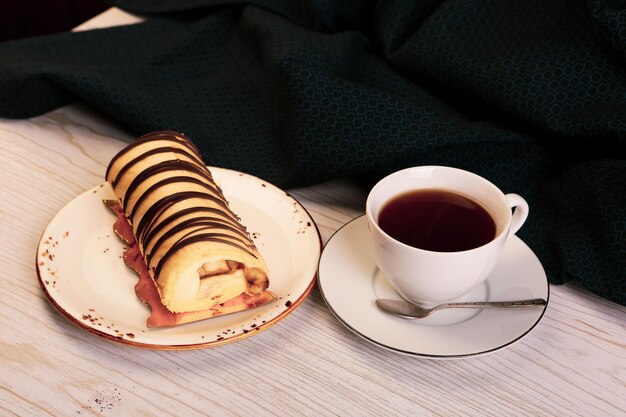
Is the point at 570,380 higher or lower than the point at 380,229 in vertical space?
lower

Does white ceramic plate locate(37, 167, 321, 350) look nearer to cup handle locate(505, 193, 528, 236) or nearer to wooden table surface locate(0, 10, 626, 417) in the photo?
wooden table surface locate(0, 10, 626, 417)

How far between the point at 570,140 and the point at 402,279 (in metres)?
0.31

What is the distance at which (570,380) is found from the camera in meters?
0.62

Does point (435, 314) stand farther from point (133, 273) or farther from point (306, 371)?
point (133, 273)

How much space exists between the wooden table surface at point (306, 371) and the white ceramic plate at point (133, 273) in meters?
0.03

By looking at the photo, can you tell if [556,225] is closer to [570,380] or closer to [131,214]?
[570,380]

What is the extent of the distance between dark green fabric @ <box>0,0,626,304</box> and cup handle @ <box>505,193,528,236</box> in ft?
0.30

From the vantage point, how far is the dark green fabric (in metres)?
0.76

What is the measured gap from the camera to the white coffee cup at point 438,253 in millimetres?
597

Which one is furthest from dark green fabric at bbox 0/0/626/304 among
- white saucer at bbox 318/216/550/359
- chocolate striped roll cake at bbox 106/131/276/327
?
chocolate striped roll cake at bbox 106/131/276/327

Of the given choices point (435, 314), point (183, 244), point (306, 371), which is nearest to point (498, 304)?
point (435, 314)

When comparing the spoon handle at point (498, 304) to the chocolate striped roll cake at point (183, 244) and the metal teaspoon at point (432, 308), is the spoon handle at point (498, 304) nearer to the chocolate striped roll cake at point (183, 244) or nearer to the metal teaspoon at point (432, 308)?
the metal teaspoon at point (432, 308)

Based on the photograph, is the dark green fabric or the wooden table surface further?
the dark green fabric

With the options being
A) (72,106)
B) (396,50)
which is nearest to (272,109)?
(396,50)
